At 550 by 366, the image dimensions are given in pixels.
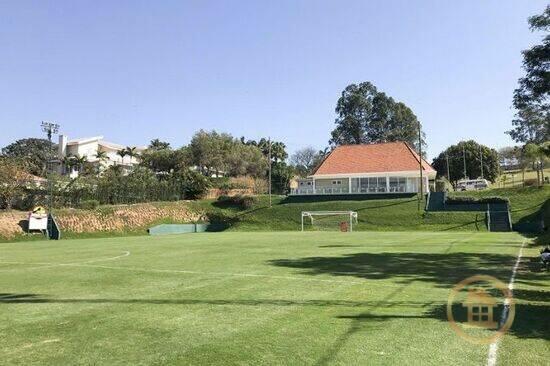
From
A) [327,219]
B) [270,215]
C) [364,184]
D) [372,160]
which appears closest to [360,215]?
[327,219]

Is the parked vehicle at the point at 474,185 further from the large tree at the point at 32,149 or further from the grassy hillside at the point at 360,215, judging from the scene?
the large tree at the point at 32,149

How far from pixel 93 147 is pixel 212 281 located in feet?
349

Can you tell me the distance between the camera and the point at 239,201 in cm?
6294

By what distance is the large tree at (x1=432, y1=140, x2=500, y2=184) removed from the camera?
3706 inches

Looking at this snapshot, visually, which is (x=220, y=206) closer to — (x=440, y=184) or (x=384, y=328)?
(x=440, y=184)

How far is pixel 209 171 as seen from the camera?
88.6 meters

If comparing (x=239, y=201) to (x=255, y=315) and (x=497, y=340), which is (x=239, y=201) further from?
(x=497, y=340)

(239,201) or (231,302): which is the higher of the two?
(239,201)

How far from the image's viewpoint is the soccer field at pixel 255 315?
6660mm

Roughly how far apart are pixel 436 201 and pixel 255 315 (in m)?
50.3

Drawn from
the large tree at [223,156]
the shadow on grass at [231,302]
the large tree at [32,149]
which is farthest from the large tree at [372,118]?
the shadow on grass at [231,302]

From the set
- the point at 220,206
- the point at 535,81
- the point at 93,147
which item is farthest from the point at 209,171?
the point at 535,81

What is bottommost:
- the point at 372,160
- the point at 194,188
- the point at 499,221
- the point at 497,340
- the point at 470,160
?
the point at 499,221

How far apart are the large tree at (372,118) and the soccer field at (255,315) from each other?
81.0m
